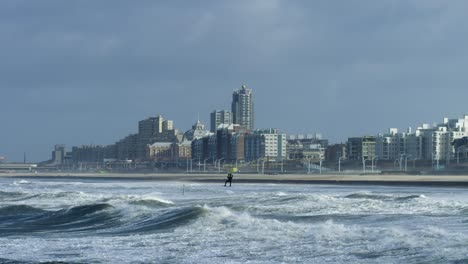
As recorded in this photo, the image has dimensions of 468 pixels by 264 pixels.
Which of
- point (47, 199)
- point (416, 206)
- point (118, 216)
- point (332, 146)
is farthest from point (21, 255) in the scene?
point (332, 146)

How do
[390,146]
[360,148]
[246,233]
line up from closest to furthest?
[246,233], [390,146], [360,148]

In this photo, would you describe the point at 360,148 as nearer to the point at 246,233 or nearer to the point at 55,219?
the point at 55,219

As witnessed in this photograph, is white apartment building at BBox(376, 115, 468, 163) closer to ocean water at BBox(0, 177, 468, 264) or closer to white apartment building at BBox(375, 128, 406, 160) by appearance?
white apartment building at BBox(375, 128, 406, 160)

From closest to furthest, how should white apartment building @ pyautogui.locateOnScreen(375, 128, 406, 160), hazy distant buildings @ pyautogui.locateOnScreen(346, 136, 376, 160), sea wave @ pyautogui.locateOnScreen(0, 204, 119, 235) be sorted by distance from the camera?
sea wave @ pyautogui.locateOnScreen(0, 204, 119, 235) → white apartment building @ pyautogui.locateOnScreen(375, 128, 406, 160) → hazy distant buildings @ pyautogui.locateOnScreen(346, 136, 376, 160)

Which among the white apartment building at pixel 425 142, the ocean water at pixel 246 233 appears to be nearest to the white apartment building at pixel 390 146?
the white apartment building at pixel 425 142

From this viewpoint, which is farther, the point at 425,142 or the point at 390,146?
the point at 390,146

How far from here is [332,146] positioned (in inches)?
7692

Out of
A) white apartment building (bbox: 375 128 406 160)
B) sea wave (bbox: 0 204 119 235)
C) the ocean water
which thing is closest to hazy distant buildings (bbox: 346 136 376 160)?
white apartment building (bbox: 375 128 406 160)

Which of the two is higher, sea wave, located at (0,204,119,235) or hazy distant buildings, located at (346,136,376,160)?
hazy distant buildings, located at (346,136,376,160)

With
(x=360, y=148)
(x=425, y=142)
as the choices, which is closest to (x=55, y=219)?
(x=425, y=142)

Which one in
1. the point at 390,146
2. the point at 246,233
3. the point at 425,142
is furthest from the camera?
the point at 390,146

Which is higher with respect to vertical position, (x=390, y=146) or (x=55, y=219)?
(x=390, y=146)

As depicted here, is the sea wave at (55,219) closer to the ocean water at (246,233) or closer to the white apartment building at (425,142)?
the ocean water at (246,233)

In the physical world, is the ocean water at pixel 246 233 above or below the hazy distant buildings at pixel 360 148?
below
